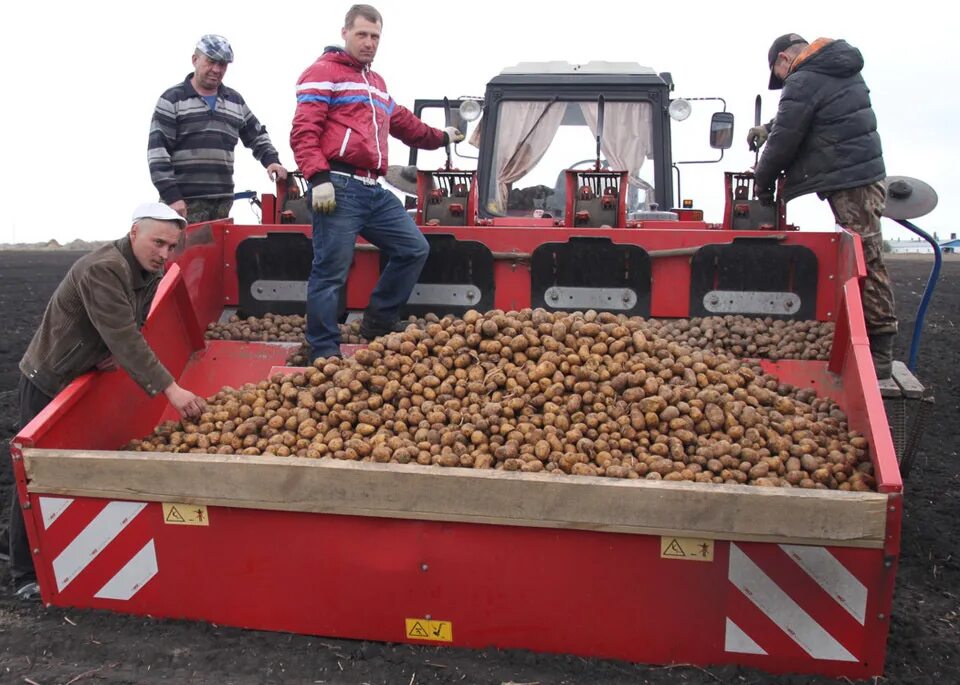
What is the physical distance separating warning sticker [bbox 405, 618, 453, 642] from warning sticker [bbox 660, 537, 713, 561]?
787 millimetres

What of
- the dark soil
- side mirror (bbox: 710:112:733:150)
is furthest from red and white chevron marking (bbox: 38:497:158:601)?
side mirror (bbox: 710:112:733:150)

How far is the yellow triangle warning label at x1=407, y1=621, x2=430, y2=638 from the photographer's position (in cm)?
310

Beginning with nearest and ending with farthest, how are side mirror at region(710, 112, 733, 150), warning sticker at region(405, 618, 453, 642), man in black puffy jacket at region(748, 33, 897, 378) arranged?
warning sticker at region(405, 618, 453, 642)
man in black puffy jacket at region(748, 33, 897, 378)
side mirror at region(710, 112, 733, 150)

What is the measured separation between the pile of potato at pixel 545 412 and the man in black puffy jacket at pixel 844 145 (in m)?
1.28

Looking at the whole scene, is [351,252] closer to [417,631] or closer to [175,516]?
[175,516]

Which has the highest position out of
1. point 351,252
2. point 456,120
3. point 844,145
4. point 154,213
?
point 456,120

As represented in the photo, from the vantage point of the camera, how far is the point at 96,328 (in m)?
3.63

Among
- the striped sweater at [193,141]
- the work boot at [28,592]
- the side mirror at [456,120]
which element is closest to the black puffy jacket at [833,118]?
the side mirror at [456,120]

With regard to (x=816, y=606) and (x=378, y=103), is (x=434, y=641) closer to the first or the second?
(x=816, y=606)

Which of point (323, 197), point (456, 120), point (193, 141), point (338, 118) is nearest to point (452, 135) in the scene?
point (456, 120)

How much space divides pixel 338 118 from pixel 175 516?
7.82 ft

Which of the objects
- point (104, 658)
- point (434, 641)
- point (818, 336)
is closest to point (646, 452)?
point (434, 641)

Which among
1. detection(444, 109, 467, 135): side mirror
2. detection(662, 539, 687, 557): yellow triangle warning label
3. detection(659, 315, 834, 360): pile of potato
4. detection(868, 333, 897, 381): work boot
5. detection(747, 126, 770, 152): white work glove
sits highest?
detection(444, 109, 467, 135): side mirror

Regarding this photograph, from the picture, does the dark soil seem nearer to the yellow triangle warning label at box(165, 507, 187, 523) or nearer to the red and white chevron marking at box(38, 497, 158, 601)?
the red and white chevron marking at box(38, 497, 158, 601)
